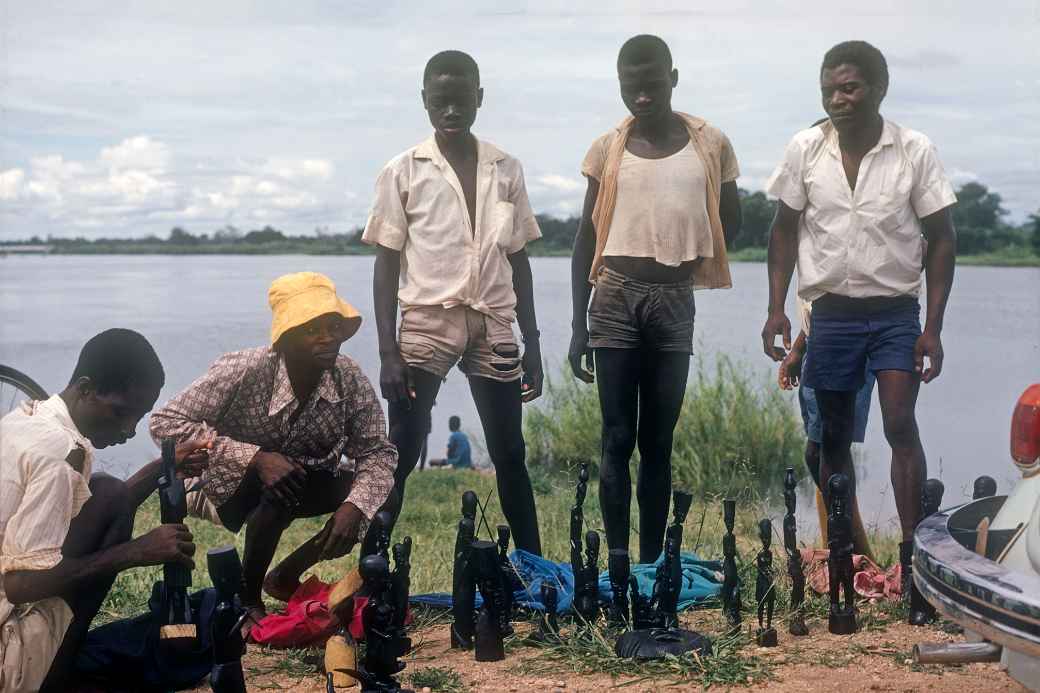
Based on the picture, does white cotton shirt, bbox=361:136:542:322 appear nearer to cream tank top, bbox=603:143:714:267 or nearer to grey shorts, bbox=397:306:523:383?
grey shorts, bbox=397:306:523:383

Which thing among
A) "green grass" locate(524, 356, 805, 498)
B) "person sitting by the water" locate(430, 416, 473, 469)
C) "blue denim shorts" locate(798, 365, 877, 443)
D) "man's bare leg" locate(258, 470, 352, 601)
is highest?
"blue denim shorts" locate(798, 365, 877, 443)

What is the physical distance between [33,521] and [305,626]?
1240mm

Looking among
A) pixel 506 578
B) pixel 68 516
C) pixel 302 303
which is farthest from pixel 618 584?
pixel 68 516

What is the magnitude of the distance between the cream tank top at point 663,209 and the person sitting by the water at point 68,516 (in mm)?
2042

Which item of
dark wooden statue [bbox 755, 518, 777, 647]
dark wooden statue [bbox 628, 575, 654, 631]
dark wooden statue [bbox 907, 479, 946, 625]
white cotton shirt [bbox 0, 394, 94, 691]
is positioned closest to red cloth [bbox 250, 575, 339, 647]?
white cotton shirt [bbox 0, 394, 94, 691]

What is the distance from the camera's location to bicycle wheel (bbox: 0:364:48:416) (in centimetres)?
598

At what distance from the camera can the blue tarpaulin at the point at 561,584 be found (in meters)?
4.98

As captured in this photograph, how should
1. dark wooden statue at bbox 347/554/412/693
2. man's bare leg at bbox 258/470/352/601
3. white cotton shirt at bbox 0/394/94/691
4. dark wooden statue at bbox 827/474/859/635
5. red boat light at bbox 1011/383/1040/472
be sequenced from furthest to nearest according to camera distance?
man's bare leg at bbox 258/470/352/601 < dark wooden statue at bbox 827/474/859/635 < dark wooden statue at bbox 347/554/412/693 < white cotton shirt at bbox 0/394/94/691 < red boat light at bbox 1011/383/1040/472

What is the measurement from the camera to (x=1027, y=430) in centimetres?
346

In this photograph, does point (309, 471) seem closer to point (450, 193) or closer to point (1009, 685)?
point (450, 193)

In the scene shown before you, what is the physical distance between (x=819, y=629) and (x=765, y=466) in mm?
6626

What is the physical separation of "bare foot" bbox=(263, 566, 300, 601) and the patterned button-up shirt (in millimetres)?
370

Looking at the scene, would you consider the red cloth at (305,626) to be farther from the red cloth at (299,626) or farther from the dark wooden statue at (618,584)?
the dark wooden statue at (618,584)

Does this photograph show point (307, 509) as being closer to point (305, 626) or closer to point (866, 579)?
point (305, 626)
